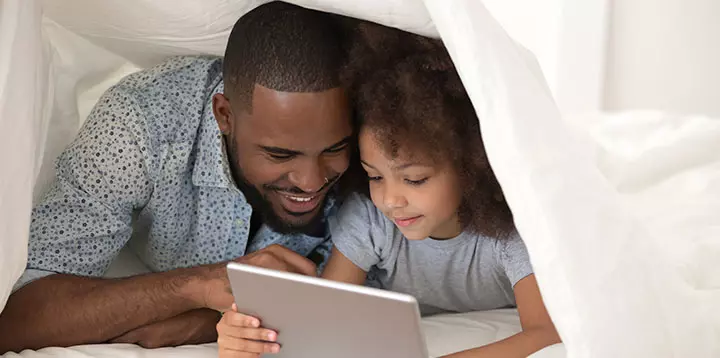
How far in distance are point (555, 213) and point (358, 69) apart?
353mm

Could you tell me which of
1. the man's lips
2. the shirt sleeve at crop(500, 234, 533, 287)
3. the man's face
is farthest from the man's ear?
the shirt sleeve at crop(500, 234, 533, 287)

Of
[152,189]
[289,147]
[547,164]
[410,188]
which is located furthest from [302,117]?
[547,164]

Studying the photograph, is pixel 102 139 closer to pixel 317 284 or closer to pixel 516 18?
pixel 317 284

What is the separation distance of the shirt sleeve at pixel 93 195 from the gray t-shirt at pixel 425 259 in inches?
10.3

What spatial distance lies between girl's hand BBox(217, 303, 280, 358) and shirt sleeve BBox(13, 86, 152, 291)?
0.26 meters

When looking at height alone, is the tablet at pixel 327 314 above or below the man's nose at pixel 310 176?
below

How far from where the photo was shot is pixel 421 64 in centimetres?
95

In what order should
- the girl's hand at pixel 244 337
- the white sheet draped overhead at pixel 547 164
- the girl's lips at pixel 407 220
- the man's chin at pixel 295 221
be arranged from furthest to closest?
the man's chin at pixel 295 221 < the girl's lips at pixel 407 220 < the girl's hand at pixel 244 337 < the white sheet draped overhead at pixel 547 164

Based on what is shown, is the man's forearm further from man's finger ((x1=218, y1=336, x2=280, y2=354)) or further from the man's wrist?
man's finger ((x1=218, y1=336, x2=280, y2=354))

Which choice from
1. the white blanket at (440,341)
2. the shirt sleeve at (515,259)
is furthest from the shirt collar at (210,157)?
the shirt sleeve at (515,259)

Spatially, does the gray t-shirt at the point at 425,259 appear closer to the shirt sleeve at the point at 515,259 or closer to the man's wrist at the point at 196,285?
the shirt sleeve at the point at 515,259

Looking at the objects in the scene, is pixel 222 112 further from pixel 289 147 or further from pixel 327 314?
pixel 327 314

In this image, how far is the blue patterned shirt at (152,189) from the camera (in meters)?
1.07

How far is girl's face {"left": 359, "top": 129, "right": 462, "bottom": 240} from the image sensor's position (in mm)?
943
